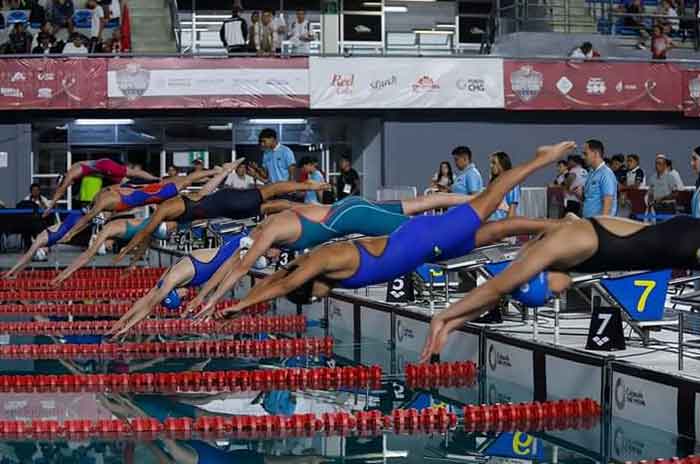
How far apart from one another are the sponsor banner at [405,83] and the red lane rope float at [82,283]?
5.72 meters

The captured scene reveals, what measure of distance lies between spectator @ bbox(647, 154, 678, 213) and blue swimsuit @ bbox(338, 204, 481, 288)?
779 centimetres

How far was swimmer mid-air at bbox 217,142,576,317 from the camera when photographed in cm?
784

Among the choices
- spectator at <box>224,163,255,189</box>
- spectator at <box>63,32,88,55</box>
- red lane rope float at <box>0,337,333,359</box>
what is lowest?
red lane rope float at <box>0,337,333,359</box>

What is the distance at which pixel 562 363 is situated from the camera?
9.39 meters

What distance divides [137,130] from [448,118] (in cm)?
602

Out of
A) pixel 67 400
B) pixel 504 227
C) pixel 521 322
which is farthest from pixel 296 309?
pixel 504 227

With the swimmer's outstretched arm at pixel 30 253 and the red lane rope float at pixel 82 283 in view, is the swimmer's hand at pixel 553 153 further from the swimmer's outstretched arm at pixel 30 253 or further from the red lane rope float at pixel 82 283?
the swimmer's outstretched arm at pixel 30 253

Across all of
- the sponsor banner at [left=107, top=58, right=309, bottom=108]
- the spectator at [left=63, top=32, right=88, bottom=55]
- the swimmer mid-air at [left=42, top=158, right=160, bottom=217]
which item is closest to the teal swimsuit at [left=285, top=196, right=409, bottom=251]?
the swimmer mid-air at [left=42, top=158, right=160, bottom=217]

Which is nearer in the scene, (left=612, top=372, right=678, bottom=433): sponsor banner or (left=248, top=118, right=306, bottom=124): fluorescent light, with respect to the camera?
(left=612, top=372, right=678, bottom=433): sponsor banner

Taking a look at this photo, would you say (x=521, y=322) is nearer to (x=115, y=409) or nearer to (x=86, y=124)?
(x=115, y=409)

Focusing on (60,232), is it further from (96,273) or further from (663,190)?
(663,190)

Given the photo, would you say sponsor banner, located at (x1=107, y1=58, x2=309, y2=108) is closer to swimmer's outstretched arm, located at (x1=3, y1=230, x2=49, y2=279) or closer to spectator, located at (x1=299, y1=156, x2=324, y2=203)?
spectator, located at (x1=299, y1=156, x2=324, y2=203)

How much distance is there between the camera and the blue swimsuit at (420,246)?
8188 mm

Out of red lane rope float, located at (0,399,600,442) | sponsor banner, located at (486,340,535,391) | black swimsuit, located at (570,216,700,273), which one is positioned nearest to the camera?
black swimsuit, located at (570,216,700,273)
